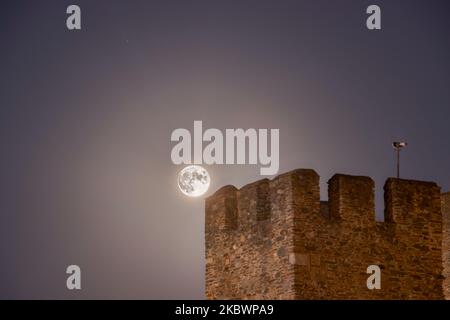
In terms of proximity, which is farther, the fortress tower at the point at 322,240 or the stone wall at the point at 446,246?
the stone wall at the point at 446,246

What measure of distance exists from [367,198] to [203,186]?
550 centimetres

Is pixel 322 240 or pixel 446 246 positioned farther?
pixel 446 246

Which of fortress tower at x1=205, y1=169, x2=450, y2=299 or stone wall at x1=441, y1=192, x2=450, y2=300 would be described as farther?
stone wall at x1=441, y1=192, x2=450, y2=300

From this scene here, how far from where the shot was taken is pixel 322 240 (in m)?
26.6

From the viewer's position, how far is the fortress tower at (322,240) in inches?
1039

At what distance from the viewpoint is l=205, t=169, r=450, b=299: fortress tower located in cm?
2639

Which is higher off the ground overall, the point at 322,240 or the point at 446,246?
the point at 446,246
